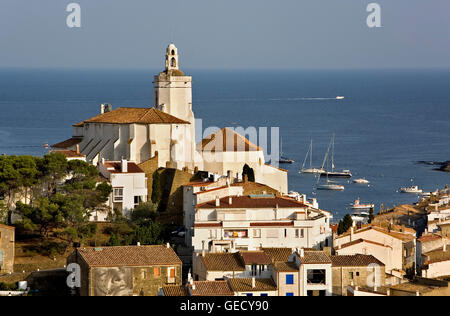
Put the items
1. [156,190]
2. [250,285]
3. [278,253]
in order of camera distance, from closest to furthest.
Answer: [250,285]
[278,253]
[156,190]

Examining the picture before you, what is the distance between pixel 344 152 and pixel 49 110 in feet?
148

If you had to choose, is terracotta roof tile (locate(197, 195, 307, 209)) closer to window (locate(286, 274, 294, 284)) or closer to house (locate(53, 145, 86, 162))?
house (locate(53, 145, 86, 162))

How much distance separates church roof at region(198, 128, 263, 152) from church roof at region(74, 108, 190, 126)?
206 cm

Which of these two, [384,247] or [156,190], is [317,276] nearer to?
[384,247]

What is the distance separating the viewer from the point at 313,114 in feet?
428

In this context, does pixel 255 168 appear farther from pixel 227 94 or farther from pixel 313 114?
pixel 227 94

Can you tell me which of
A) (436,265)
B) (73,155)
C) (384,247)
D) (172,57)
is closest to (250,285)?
(384,247)

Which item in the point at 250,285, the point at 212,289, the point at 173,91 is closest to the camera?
the point at 212,289

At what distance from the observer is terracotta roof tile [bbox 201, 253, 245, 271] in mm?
25719

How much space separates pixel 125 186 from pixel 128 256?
8203 millimetres

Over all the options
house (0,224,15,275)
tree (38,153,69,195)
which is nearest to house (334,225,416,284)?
tree (38,153,69,195)

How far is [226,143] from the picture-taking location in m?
41.1

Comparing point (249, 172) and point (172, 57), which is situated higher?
point (172, 57)
